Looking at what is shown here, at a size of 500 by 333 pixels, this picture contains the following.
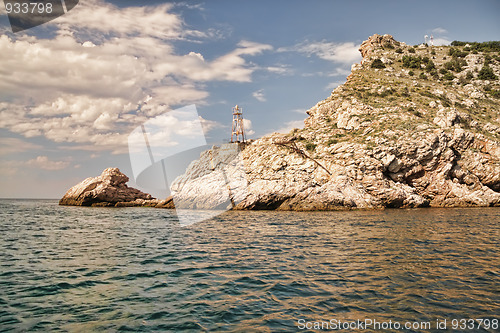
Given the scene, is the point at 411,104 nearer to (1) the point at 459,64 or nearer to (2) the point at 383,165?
(2) the point at 383,165

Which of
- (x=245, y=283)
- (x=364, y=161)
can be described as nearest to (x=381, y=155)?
(x=364, y=161)

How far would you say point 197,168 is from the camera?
216 feet

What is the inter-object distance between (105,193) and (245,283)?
68539 mm

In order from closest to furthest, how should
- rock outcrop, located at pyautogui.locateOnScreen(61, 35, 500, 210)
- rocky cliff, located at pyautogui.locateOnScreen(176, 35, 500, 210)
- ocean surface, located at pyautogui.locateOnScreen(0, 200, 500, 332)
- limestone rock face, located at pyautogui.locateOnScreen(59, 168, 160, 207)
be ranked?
ocean surface, located at pyautogui.locateOnScreen(0, 200, 500, 332), rocky cliff, located at pyautogui.locateOnScreen(176, 35, 500, 210), rock outcrop, located at pyautogui.locateOnScreen(61, 35, 500, 210), limestone rock face, located at pyautogui.locateOnScreen(59, 168, 160, 207)

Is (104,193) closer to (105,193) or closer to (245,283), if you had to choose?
(105,193)

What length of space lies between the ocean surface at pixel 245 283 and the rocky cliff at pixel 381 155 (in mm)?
Result: 28443

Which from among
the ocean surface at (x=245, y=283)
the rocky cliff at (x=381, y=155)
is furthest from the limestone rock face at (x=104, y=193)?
the ocean surface at (x=245, y=283)

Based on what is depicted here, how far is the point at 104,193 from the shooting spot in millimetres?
69375

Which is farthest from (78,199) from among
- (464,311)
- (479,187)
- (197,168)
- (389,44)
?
(389,44)

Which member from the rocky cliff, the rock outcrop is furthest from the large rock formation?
the rocky cliff

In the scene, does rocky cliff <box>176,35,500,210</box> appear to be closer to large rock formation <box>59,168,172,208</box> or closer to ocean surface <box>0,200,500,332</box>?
large rock formation <box>59,168,172,208</box>

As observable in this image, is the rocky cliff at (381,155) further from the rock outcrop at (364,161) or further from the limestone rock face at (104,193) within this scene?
the limestone rock face at (104,193)

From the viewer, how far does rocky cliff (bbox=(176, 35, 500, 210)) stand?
47.2m

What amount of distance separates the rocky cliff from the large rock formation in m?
22.2
